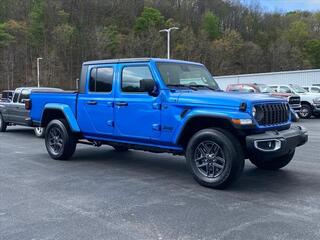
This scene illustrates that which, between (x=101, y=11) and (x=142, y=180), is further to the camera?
(x=101, y=11)

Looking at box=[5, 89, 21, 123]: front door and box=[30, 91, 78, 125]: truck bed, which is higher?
box=[30, 91, 78, 125]: truck bed

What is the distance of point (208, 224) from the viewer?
5297 millimetres

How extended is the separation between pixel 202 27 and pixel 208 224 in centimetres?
10694

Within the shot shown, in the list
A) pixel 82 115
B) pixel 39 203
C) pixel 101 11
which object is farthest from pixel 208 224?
pixel 101 11

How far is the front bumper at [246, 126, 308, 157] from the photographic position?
6676 mm

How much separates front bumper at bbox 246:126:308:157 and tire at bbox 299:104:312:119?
58.2 feet

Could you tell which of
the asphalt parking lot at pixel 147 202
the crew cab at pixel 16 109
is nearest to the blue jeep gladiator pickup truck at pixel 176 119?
the asphalt parking lot at pixel 147 202

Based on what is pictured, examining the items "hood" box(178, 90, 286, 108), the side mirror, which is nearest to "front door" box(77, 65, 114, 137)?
the side mirror

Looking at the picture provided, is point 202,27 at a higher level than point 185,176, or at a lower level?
higher

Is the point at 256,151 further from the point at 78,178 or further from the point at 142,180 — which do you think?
the point at 78,178

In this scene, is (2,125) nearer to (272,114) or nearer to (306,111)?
(272,114)

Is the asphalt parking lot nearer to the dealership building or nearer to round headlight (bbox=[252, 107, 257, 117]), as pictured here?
round headlight (bbox=[252, 107, 257, 117])

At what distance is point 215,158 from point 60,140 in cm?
395

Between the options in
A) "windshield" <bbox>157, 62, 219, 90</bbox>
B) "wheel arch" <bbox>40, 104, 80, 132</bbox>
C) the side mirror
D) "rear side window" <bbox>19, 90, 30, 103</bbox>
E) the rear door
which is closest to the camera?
the side mirror
